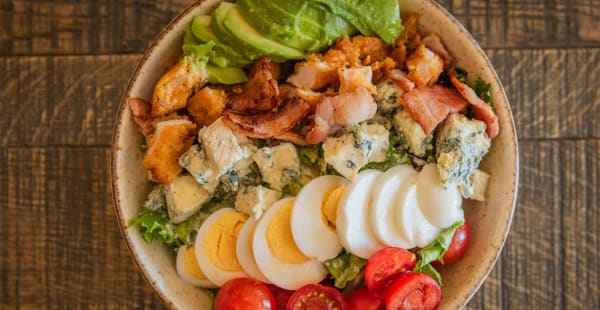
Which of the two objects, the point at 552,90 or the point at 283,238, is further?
the point at 552,90

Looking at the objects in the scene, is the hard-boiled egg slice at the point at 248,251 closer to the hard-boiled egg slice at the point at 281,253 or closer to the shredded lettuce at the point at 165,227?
the hard-boiled egg slice at the point at 281,253

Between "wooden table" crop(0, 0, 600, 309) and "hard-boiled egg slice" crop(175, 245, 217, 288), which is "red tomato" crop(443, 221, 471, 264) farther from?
"hard-boiled egg slice" crop(175, 245, 217, 288)

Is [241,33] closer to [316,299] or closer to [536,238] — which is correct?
[316,299]

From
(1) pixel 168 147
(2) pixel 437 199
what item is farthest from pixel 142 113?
(2) pixel 437 199

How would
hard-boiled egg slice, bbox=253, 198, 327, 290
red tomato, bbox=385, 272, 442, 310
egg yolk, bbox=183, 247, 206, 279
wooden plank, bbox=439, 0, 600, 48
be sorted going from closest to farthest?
red tomato, bbox=385, 272, 442, 310, hard-boiled egg slice, bbox=253, 198, 327, 290, egg yolk, bbox=183, 247, 206, 279, wooden plank, bbox=439, 0, 600, 48

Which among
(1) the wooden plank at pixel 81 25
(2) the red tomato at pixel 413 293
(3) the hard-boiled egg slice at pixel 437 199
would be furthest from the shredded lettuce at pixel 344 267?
(1) the wooden plank at pixel 81 25

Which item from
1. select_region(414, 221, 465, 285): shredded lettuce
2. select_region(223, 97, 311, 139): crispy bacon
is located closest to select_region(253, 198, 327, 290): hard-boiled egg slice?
select_region(223, 97, 311, 139): crispy bacon
